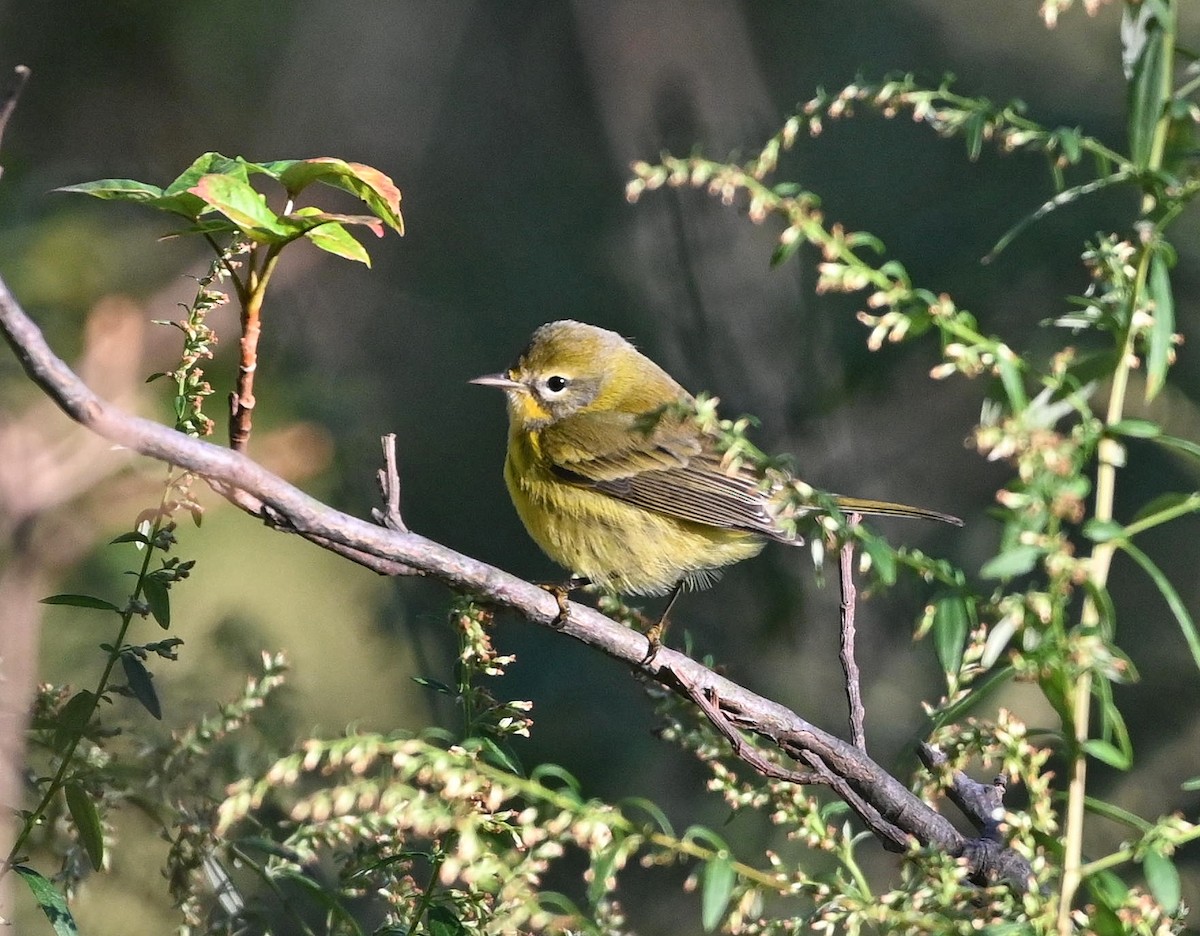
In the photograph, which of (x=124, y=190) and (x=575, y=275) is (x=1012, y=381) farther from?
(x=575, y=275)

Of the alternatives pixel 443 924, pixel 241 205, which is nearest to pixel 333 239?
pixel 241 205

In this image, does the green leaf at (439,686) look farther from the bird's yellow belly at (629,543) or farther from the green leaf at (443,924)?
the bird's yellow belly at (629,543)

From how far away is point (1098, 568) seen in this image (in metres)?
0.99

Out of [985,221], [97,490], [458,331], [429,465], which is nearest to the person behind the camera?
[97,490]

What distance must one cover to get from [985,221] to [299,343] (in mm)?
2551

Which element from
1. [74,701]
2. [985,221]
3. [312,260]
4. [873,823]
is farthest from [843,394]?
[74,701]

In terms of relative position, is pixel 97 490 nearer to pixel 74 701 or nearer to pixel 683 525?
pixel 74 701

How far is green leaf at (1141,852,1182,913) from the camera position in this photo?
944mm

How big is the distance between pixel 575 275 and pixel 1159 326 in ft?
15.4

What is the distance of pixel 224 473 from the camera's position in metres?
1.19

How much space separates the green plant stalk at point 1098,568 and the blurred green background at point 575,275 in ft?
6.82

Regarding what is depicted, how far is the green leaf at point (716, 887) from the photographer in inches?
38.9

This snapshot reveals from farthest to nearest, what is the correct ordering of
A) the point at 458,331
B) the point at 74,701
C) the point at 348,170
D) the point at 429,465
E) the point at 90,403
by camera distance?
1. the point at 458,331
2. the point at 429,465
3. the point at 74,701
4. the point at 348,170
5. the point at 90,403

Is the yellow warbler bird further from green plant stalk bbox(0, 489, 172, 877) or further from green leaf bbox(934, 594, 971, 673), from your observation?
green leaf bbox(934, 594, 971, 673)
